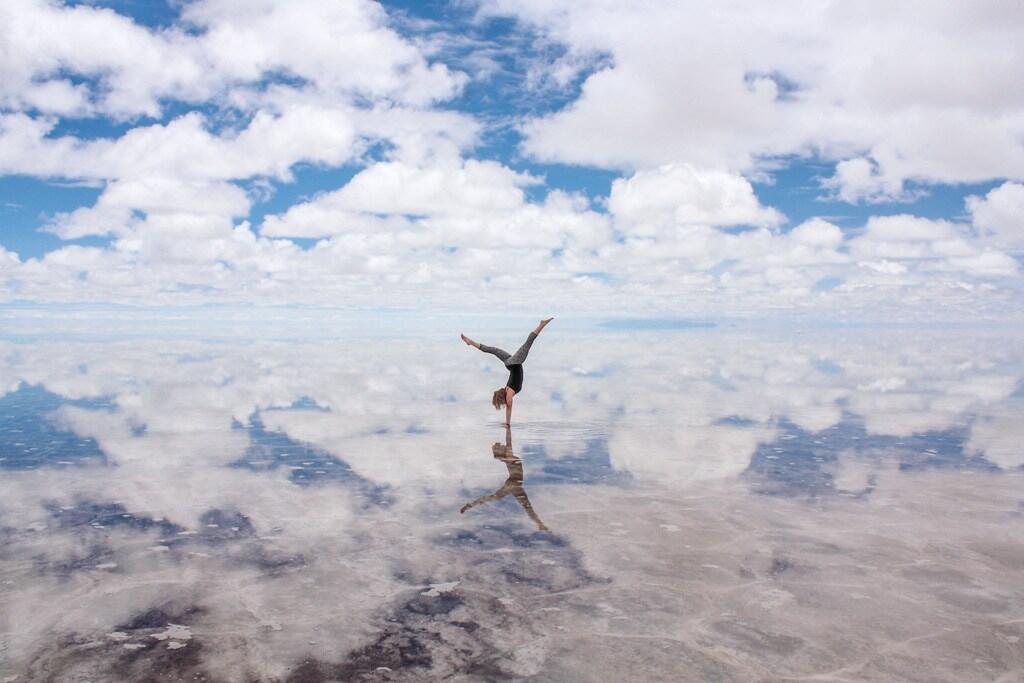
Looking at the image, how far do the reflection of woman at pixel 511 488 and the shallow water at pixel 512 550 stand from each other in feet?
0.24

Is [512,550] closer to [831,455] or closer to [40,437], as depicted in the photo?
[831,455]

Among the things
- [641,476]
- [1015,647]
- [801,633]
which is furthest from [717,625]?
[641,476]

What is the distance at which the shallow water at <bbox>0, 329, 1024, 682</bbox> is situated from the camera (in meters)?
6.28

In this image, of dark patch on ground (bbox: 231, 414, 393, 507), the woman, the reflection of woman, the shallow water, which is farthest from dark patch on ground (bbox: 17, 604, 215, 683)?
the woman

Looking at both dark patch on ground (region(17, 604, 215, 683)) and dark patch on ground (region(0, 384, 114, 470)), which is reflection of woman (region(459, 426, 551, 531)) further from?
dark patch on ground (region(0, 384, 114, 470))

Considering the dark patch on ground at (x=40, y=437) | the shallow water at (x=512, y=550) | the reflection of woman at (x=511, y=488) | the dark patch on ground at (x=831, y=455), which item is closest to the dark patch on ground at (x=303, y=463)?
the shallow water at (x=512, y=550)

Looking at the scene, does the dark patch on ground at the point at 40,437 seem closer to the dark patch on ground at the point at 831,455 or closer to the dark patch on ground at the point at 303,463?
the dark patch on ground at the point at 303,463

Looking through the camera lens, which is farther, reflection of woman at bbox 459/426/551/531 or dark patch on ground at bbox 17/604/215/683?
reflection of woman at bbox 459/426/551/531

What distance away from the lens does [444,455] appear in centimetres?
1542

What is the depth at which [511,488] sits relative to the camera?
1240cm

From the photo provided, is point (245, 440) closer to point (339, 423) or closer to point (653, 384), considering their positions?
point (339, 423)

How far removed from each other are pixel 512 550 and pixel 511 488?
11.2ft

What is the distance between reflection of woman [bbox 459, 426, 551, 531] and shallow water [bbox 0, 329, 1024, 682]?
7cm

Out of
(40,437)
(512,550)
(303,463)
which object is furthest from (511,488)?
(40,437)
